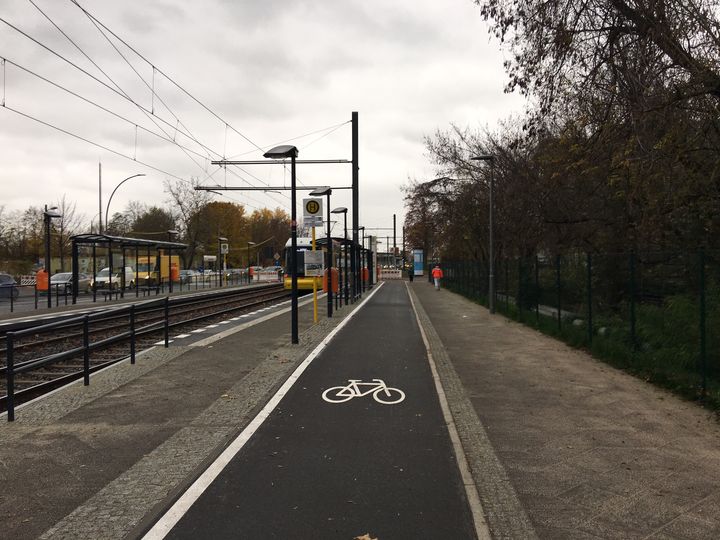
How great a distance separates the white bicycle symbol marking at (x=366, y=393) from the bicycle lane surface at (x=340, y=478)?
121mm

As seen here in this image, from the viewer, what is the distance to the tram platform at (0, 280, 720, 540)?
4211mm

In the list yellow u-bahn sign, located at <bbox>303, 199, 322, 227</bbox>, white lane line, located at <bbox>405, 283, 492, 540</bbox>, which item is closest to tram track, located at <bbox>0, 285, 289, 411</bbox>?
yellow u-bahn sign, located at <bbox>303, 199, 322, 227</bbox>

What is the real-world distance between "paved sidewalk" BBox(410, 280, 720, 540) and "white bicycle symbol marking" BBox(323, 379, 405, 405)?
2.46ft

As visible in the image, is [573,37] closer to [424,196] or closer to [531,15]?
[531,15]

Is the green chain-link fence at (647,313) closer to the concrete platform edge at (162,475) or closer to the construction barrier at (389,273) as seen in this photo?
the concrete platform edge at (162,475)

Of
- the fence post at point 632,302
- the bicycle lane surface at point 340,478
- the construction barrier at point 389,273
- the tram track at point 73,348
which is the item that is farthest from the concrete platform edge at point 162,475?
the construction barrier at point 389,273

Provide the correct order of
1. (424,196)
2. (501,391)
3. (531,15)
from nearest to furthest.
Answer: (501,391), (531,15), (424,196)

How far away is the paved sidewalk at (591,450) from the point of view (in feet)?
13.8

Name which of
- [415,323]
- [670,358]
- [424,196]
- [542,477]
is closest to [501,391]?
[670,358]

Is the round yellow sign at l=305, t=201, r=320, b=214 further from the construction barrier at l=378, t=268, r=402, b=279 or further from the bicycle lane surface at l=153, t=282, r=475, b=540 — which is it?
the construction barrier at l=378, t=268, r=402, b=279

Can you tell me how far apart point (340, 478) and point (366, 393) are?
10.8 ft

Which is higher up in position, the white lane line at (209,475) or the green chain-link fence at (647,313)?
the green chain-link fence at (647,313)

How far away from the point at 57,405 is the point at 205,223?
7157 cm

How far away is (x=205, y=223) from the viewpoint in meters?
76.9
